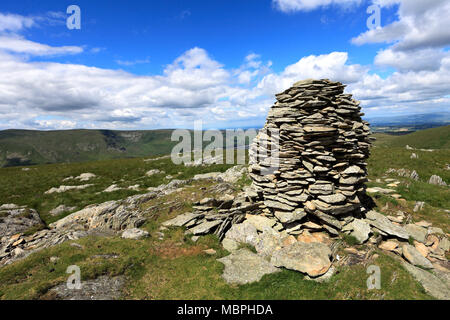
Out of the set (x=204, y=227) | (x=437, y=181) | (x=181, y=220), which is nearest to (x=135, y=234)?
(x=181, y=220)

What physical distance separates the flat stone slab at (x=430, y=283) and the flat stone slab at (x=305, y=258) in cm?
429

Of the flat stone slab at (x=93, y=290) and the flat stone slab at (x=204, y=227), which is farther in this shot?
the flat stone slab at (x=204, y=227)

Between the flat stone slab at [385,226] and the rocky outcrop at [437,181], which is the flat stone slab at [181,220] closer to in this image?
the flat stone slab at [385,226]

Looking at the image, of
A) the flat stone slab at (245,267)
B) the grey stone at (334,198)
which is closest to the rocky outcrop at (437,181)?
the grey stone at (334,198)

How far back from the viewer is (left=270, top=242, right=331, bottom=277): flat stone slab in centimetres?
1181

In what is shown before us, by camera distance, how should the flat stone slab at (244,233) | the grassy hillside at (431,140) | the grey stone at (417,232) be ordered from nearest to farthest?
the grey stone at (417,232)
the flat stone slab at (244,233)
the grassy hillside at (431,140)

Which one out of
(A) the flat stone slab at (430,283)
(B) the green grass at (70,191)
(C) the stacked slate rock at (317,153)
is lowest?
(B) the green grass at (70,191)

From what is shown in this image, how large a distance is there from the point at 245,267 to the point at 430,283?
386 inches

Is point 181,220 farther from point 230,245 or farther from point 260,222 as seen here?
point 260,222

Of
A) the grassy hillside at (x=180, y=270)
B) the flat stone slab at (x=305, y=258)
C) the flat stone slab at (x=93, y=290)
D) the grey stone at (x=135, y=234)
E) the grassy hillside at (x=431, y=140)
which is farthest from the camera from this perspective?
the grassy hillside at (x=431, y=140)

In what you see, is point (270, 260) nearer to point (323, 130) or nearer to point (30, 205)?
point (323, 130)

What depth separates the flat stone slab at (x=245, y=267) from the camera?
11914 millimetres
